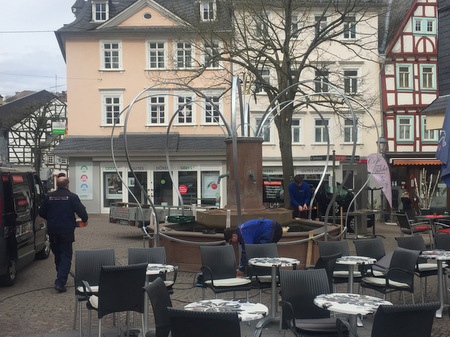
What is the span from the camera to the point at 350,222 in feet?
65.3

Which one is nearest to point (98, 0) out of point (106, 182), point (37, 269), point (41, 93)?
point (106, 182)

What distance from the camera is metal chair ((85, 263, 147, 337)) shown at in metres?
5.70

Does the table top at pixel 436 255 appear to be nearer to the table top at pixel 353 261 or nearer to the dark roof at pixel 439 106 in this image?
the table top at pixel 353 261

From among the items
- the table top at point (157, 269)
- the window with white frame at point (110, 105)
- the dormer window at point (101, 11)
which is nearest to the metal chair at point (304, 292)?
the table top at point (157, 269)

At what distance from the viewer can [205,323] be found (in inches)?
154

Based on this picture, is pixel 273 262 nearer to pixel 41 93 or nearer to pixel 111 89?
pixel 111 89

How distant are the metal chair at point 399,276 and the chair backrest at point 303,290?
5.39 ft

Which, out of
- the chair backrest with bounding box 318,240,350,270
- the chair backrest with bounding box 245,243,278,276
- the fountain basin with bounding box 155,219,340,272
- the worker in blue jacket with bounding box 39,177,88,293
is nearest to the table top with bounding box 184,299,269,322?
the chair backrest with bounding box 245,243,278,276

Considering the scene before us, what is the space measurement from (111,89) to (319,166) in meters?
12.1

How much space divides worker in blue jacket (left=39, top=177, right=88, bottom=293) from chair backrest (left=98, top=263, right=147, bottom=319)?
348 cm

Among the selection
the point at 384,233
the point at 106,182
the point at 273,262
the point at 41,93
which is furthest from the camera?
the point at 41,93

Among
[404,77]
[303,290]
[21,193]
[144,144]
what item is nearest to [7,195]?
[21,193]

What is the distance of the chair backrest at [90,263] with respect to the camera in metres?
6.71

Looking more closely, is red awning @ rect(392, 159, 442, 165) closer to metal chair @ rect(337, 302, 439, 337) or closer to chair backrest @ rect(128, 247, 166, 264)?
chair backrest @ rect(128, 247, 166, 264)
